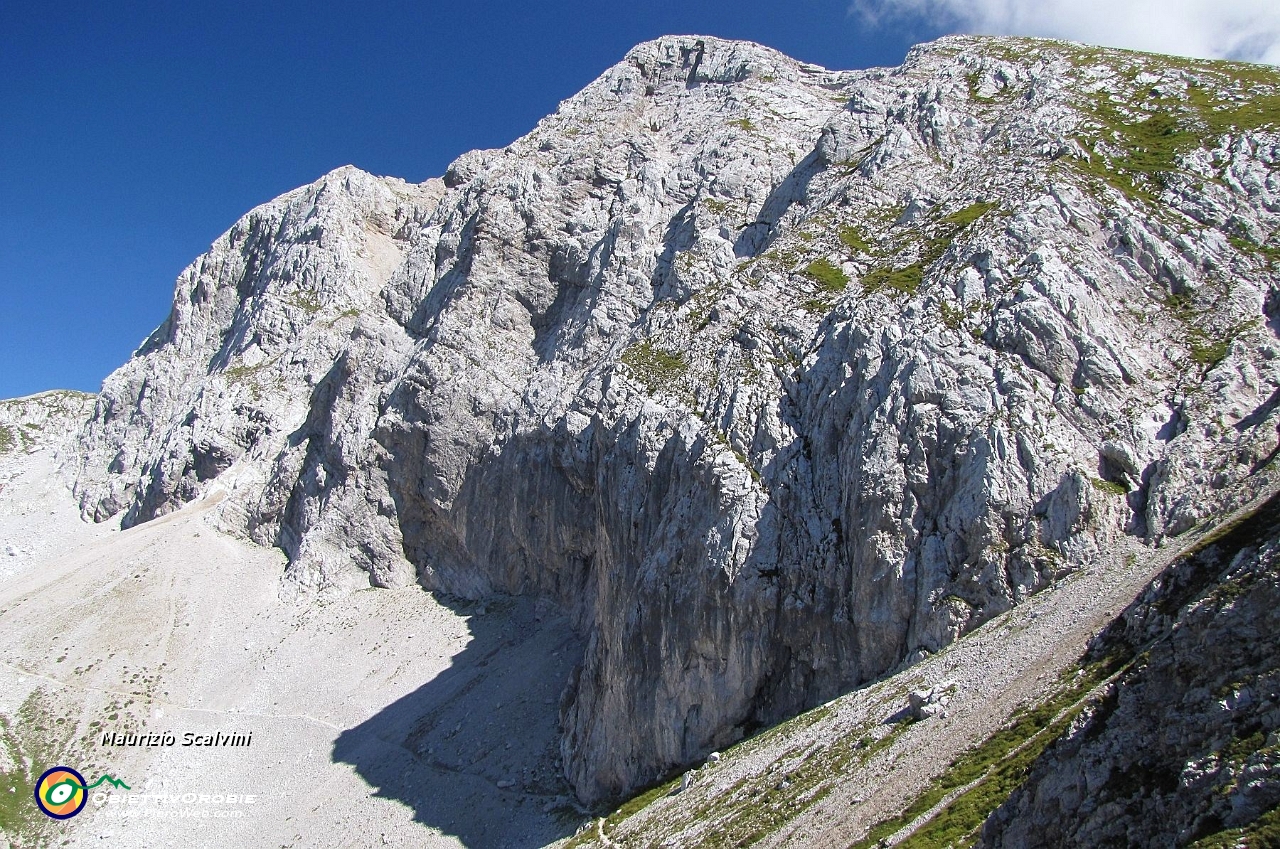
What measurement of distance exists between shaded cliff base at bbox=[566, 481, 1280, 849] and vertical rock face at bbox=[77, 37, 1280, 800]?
483 centimetres

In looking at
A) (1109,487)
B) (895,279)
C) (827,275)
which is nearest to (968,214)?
(895,279)

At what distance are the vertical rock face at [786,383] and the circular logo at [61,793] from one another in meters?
24.9

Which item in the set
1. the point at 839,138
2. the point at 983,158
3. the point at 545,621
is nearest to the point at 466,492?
the point at 545,621

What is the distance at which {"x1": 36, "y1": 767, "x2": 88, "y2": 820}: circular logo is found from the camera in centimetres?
5069

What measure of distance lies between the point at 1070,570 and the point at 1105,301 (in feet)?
54.0

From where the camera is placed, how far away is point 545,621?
66125mm

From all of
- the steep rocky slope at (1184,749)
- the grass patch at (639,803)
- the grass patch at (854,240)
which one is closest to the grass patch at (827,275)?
the grass patch at (854,240)

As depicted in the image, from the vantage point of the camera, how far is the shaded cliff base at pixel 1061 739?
1115cm

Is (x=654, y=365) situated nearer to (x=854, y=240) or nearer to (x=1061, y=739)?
(x=854, y=240)

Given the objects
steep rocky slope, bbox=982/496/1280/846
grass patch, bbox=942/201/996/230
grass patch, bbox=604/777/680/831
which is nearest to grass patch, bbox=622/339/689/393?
grass patch, bbox=942/201/996/230

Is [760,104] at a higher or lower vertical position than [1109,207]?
higher

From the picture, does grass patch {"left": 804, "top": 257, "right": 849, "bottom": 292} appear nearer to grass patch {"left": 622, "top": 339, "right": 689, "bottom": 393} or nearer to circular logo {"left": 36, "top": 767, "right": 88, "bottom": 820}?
grass patch {"left": 622, "top": 339, "right": 689, "bottom": 393}

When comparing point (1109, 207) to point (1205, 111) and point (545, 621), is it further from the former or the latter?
point (545, 621)

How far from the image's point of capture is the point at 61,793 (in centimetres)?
5188
